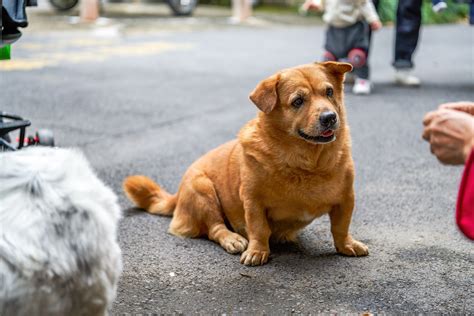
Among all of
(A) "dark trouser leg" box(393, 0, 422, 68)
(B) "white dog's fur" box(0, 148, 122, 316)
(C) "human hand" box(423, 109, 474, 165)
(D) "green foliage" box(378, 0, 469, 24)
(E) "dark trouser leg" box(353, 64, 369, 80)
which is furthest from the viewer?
(D) "green foliage" box(378, 0, 469, 24)

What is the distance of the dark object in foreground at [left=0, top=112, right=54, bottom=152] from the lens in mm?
3191

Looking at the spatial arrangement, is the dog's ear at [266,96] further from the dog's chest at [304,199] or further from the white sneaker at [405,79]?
the white sneaker at [405,79]

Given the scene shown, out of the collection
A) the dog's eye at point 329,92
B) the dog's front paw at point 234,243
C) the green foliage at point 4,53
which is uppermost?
the green foliage at point 4,53

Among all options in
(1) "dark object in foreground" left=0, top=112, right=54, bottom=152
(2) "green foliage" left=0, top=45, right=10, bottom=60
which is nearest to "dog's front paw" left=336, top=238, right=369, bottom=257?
(1) "dark object in foreground" left=0, top=112, right=54, bottom=152

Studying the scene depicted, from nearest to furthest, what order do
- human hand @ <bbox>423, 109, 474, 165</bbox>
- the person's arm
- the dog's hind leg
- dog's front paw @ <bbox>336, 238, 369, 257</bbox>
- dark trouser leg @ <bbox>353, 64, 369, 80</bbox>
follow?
human hand @ <bbox>423, 109, 474, 165</bbox>
dog's front paw @ <bbox>336, 238, 369, 257</bbox>
the dog's hind leg
the person's arm
dark trouser leg @ <bbox>353, 64, 369, 80</bbox>

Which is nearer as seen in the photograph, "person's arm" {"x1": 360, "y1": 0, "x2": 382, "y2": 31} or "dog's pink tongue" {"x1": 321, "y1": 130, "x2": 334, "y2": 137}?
"dog's pink tongue" {"x1": 321, "y1": 130, "x2": 334, "y2": 137}

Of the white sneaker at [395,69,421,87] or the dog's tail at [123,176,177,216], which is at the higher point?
the dog's tail at [123,176,177,216]

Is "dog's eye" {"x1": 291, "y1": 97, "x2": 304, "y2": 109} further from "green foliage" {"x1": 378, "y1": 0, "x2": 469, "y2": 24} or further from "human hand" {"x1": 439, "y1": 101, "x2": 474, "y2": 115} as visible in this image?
"green foliage" {"x1": 378, "y1": 0, "x2": 469, "y2": 24}

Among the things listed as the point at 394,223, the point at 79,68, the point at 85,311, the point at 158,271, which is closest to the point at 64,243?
the point at 85,311

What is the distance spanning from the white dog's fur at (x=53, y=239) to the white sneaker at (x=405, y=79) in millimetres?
5739

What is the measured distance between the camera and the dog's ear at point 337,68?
278 centimetres

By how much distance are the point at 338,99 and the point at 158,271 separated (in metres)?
0.99

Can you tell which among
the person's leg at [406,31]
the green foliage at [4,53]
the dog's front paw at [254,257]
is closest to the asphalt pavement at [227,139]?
the dog's front paw at [254,257]

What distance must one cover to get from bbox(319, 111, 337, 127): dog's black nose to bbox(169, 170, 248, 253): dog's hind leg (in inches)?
25.7
